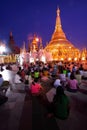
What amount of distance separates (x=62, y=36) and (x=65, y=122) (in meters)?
50.3

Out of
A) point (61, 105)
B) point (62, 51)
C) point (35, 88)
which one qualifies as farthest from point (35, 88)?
point (62, 51)

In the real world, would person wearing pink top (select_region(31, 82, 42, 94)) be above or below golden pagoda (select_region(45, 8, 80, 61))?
below

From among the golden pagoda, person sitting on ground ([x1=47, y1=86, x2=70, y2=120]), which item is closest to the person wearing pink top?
person sitting on ground ([x1=47, y1=86, x2=70, y2=120])

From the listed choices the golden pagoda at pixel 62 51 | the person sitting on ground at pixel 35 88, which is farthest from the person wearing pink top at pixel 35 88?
the golden pagoda at pixel 62 51

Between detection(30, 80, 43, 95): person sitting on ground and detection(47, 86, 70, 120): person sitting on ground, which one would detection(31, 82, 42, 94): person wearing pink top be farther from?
detection(47, 86, 70, 120): person sitting on ground

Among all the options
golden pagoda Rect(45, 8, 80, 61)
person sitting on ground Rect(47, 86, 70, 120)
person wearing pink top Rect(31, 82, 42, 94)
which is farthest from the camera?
golden pagoda Rect(45, 8, 80, 61)

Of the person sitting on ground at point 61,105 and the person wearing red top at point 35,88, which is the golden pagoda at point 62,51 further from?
the person sitting on ground at point 61,105

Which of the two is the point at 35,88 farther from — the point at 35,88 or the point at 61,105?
the point at 61,105

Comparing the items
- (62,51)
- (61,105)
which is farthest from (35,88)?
(62,51)

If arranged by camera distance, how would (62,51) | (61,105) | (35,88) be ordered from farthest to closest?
(62,51) < (35,88) < (61,105)

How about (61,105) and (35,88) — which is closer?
(61,105)

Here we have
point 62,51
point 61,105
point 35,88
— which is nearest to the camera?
point 61,105

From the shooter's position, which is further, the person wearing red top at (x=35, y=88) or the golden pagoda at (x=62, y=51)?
the golden pagoda at (x=62, y=51)

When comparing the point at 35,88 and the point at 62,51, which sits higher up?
the point at 62,51
